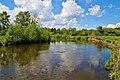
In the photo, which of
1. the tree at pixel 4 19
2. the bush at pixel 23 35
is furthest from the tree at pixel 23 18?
the bush at pixel 23 35

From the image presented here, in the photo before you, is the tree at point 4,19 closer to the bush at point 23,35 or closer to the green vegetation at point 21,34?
the green vegetation at point 21,34

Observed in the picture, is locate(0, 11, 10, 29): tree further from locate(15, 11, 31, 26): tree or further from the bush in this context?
the bush

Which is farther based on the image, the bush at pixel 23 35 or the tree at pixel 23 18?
the tree at pixel 23 18

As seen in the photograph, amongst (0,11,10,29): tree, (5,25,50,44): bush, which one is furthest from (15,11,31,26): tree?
(5,25,50,44): bush

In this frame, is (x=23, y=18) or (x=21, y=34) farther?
(x=23, y=18)

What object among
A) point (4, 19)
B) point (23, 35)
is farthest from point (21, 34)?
point (4, 19)

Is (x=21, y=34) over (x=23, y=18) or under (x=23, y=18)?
under

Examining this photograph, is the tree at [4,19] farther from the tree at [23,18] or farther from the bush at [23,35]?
the bush at [23,35]

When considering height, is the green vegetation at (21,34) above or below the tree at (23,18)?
below

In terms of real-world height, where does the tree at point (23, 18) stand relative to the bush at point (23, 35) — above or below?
above

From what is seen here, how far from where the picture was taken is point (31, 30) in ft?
198

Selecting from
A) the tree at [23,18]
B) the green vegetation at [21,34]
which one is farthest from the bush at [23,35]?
the tree at [23,18]

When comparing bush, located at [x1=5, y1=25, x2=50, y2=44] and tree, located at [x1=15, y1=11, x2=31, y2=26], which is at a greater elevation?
tree, located at [x1=15, y1=11, x2=31, y2=26]

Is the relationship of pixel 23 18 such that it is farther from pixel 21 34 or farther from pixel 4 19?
pixel 21 34
